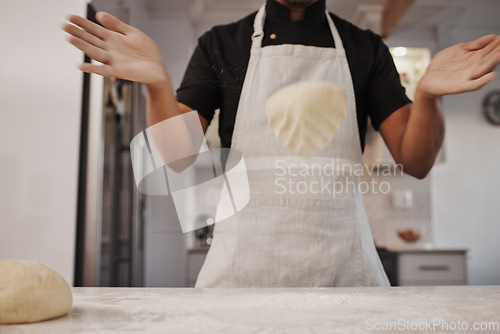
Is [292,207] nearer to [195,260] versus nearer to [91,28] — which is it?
[195,260]

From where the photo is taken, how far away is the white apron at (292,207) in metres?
0.59

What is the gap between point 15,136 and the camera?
0.73 m

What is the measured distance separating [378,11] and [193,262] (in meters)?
0.47

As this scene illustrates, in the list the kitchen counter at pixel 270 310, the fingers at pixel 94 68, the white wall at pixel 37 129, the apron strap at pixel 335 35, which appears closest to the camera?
the kitchen counter at pixel 270 310

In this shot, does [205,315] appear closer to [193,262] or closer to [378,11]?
[193,262]

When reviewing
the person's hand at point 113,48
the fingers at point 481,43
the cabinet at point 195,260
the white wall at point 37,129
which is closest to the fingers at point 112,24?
the person's hand at point 113,48

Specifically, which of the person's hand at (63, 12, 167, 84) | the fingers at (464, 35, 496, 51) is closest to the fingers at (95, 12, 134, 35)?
the person's hand at (63, 12, 167, 84)

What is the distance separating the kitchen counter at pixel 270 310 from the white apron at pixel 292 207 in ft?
0.21

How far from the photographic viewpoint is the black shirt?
0.60 m

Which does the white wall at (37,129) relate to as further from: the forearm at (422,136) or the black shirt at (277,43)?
the forearm at (422,136)

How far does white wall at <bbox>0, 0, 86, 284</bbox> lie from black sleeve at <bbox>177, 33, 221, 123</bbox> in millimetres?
234

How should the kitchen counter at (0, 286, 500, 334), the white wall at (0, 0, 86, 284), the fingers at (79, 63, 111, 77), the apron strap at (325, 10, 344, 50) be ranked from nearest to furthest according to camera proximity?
1. the kitchen counter at (0, 286, 500, 334)
2. the fingers at (79, 63, 111, 77)
3. the apron strap at (325, 10, 344, 50)
4. the white wall at (0, 0, 86, 284)

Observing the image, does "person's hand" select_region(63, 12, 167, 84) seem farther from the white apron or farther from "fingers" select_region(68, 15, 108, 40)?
the white apron

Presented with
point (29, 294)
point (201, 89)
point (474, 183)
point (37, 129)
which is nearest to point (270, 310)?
point (29, 294)
